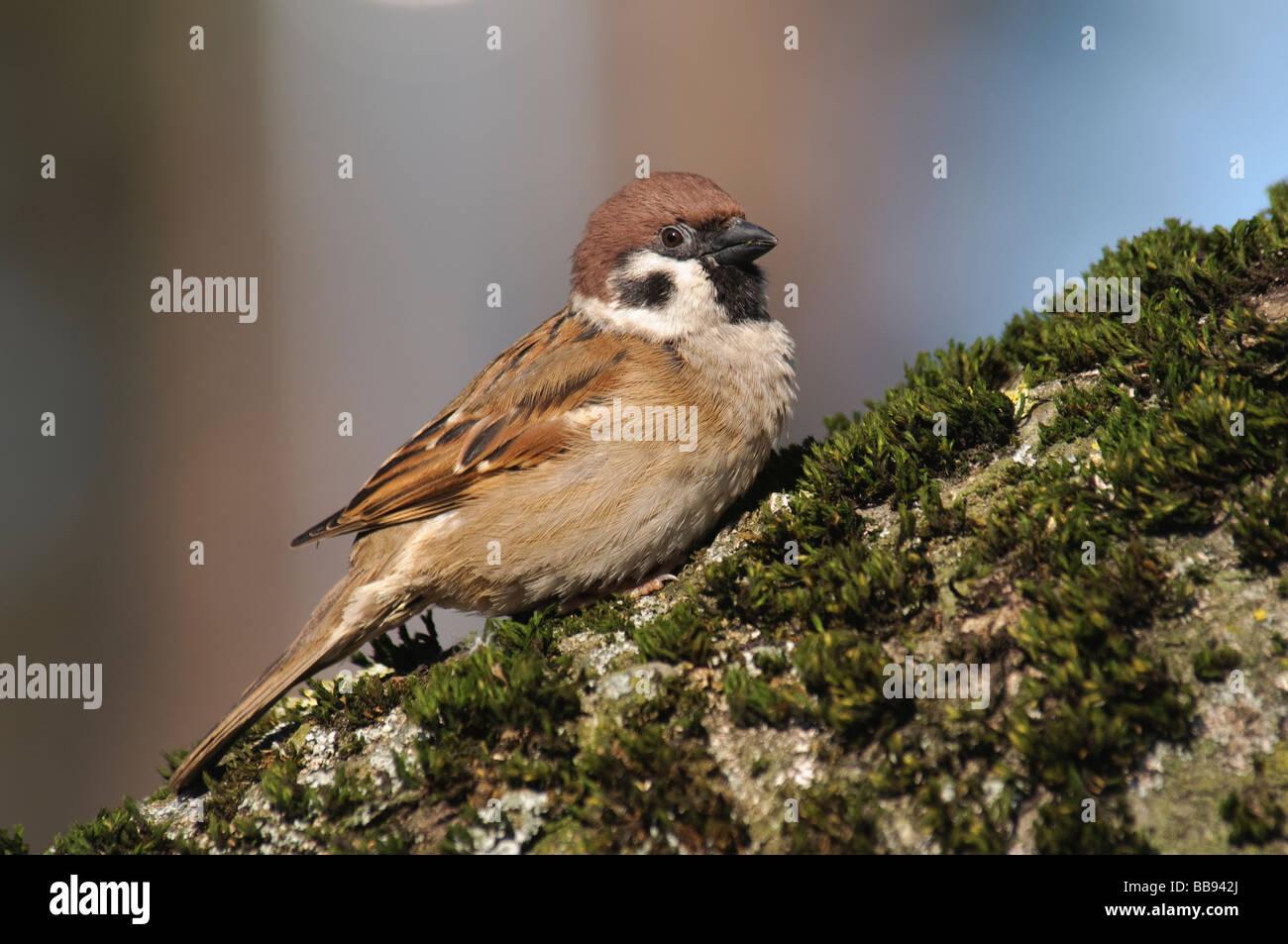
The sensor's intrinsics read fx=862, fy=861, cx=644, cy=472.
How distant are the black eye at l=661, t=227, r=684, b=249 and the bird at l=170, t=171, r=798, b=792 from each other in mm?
13

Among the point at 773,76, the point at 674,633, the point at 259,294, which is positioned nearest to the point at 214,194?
the point at 259,294

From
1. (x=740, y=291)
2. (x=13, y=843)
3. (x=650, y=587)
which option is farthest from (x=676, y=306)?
(x=13, y=843)

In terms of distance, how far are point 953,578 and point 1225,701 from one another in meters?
0.88

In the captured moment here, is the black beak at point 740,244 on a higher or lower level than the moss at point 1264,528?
higher

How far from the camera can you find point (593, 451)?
449 centimetres

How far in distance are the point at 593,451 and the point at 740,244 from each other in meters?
1.47

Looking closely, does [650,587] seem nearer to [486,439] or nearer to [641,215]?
[486,439]

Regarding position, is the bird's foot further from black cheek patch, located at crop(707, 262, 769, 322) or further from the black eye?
the black eye

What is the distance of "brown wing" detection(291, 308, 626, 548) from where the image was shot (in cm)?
465

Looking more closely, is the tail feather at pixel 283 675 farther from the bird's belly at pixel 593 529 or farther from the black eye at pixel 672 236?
the black eye at pixel 672 236

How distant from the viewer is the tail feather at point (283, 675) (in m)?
3.80

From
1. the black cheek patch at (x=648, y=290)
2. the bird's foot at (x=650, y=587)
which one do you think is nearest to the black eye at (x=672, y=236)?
the black cheek patch at (x=648, y=290)

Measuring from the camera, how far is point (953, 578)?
3125mm

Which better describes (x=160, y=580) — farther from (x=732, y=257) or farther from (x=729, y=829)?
(x=729, y=829)
